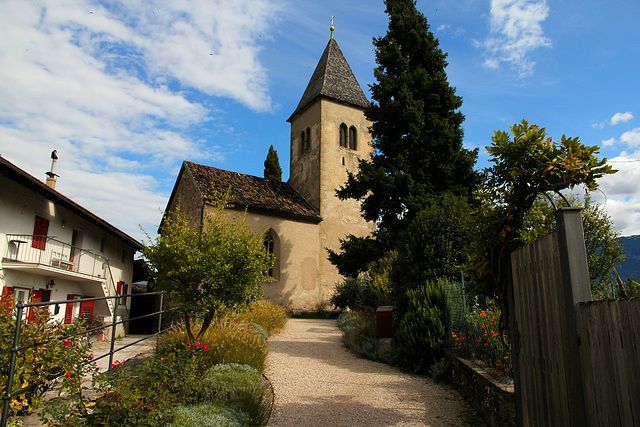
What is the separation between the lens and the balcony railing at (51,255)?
1175cm

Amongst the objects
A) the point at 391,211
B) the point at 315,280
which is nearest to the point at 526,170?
the point at 391,211

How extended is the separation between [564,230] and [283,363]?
22.5 ft

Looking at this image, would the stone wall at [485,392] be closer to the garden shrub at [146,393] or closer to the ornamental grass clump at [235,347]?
the ornamental grass clump at [235,347]

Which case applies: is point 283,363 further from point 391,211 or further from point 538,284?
point 391,211

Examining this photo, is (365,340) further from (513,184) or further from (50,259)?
(50,259)

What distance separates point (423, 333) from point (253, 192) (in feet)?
55.3

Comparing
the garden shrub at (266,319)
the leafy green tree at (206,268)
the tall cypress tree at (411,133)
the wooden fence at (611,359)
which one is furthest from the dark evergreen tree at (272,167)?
the wooden fence at (611,359)

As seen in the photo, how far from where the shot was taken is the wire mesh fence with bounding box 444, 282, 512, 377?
5.35 m

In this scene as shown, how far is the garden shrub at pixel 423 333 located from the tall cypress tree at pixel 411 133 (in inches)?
286

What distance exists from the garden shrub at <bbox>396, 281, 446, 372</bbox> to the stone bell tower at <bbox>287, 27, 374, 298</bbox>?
15527 millimetres

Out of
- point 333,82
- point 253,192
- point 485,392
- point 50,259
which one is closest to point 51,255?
point 50,259

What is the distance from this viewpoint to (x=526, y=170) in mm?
3357

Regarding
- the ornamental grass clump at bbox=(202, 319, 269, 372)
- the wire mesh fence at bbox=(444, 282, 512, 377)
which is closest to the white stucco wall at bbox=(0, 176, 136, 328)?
the ornamental grass clump at bbox=(202, 319, 269, 372)

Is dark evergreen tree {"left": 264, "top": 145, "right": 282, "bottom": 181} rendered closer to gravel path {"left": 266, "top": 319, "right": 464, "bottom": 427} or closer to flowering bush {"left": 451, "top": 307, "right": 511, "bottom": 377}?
gravel path {"left": 266, "top": 319, "right": 464, "bottom": 427}
